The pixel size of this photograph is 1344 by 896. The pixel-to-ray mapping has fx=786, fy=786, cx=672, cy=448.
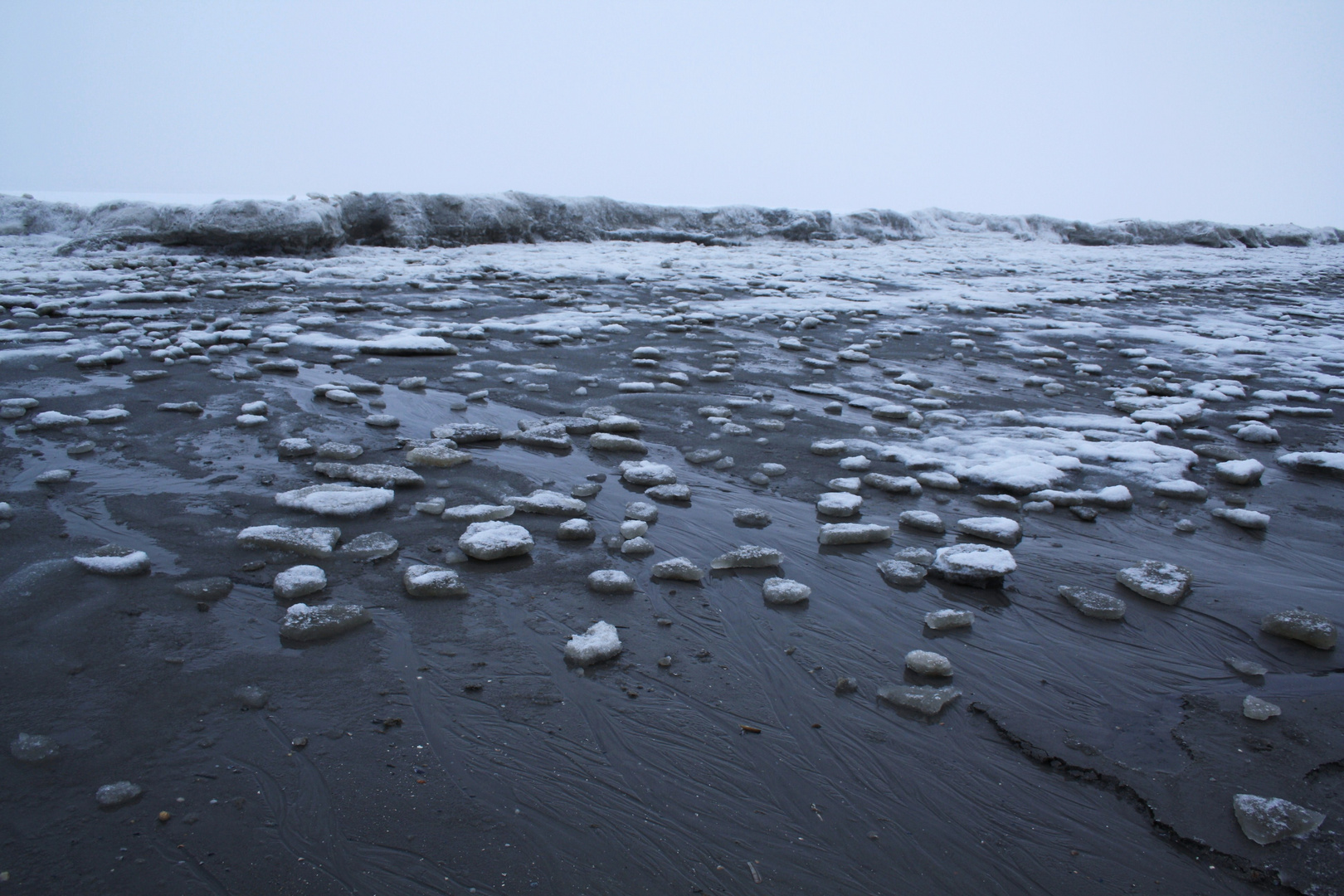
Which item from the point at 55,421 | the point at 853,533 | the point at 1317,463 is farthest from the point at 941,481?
the point at 55,421

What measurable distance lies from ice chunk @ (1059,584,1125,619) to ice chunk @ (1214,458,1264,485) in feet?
4.49

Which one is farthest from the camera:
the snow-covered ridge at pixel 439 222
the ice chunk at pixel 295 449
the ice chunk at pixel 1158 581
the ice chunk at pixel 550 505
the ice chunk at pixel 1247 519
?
the snow-covered ridge at pixel 439 222

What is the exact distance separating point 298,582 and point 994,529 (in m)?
1.97

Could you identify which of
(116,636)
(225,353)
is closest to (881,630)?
(116,636)

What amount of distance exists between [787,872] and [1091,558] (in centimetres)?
158

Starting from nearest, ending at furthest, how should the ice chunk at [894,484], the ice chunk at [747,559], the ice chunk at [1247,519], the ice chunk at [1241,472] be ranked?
the ice chunk at [747,559] < the ice chunk at [1247,519] < the ice chunk at [894,484] < the ice chunk at [1241,472]

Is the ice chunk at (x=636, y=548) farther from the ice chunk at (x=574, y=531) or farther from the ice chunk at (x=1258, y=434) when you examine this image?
the ice chunk at (x=1258, y=434)

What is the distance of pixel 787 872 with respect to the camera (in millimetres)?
1226

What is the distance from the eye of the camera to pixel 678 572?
83.2 inches

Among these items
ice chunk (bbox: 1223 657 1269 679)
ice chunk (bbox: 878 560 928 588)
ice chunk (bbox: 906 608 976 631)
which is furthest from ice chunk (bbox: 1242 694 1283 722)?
ice chunk (bbox: 878 560 928 588)

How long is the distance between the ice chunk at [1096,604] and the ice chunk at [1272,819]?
0.67 m

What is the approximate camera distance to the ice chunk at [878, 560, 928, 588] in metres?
2.15

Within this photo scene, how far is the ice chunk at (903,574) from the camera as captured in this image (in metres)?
2.15

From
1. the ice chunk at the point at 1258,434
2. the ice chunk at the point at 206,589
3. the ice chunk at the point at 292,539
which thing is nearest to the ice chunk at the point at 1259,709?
the ice chunk at the point at 292,539
